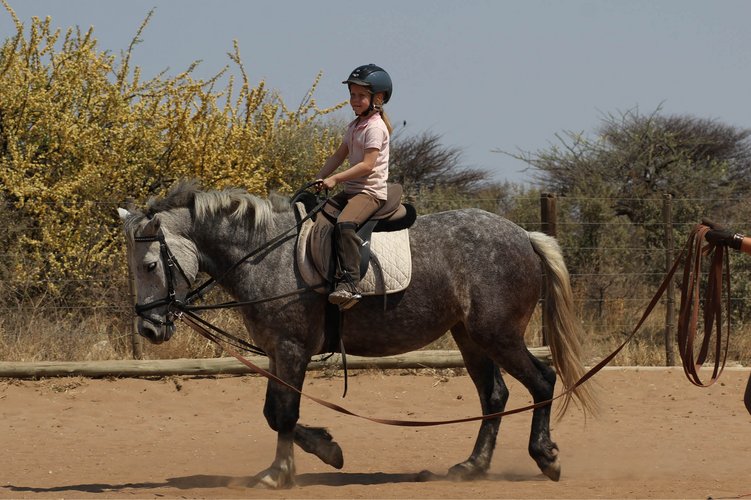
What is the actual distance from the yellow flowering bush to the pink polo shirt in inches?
242

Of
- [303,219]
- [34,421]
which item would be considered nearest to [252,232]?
[303,219]

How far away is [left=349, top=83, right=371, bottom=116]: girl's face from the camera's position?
758 cm

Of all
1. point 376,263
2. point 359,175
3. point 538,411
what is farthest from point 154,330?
point 538,411

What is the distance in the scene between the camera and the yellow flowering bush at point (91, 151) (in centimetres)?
1363

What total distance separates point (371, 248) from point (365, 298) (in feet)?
1.13

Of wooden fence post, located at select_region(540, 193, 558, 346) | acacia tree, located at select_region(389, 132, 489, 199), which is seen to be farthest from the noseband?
acacia tree, located at select_region(389, 132, 489, 199)

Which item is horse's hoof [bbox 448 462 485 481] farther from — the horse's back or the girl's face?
the girl's face

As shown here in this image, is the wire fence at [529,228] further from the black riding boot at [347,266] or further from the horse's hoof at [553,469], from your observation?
the black riding boot at [347,266]

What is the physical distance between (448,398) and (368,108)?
4496 millimetres

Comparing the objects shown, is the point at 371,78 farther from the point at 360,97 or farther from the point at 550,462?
the point at 550,462

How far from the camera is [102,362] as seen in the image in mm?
11609

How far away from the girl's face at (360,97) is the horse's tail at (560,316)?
164 cm

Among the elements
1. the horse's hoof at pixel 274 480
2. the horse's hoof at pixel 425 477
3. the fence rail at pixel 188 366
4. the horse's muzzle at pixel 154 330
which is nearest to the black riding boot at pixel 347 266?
the horse's muzzle at pixel 154 330

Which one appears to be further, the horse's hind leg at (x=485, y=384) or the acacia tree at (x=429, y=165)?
the acacia tree at (x=429, y=165)
